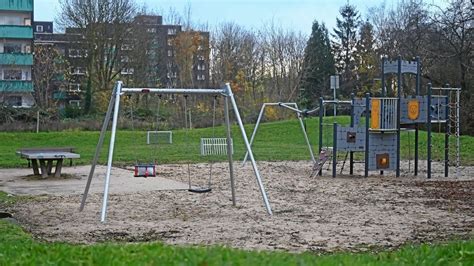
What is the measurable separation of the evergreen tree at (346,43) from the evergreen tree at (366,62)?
5.70 feet

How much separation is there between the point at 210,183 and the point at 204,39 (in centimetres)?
2986

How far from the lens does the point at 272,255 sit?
5059 millimetres

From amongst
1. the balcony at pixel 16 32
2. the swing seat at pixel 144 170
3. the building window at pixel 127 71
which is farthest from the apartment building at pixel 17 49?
the swing seat at pixel 144 170

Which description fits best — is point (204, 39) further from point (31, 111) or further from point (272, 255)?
point (272, 255)

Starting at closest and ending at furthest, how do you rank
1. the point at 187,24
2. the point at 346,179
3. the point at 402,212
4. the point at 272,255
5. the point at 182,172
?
the point at 272,255, the point at 402,212, the point at 346,179, the point at 182,172, the point at 187,24

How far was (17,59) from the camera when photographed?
4325 cm

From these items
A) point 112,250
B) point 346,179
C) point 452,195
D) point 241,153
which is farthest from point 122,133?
point 112,250

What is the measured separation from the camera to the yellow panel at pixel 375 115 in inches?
654

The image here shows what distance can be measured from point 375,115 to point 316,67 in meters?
35.1

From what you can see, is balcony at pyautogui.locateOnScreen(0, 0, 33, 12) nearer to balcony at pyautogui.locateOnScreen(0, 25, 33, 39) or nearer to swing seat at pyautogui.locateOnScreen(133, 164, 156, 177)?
balcony at pyautogui.locateOnScreen(0, 25, 33, 39)

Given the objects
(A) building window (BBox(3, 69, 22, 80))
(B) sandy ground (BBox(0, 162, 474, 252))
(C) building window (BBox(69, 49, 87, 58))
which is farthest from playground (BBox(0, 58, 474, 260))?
(A) building window (BBox(3, 69, 22, 80))

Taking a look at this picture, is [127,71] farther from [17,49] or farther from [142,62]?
[17,49]

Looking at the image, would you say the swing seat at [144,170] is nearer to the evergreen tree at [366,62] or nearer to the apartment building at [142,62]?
the apartment building at [142,62]

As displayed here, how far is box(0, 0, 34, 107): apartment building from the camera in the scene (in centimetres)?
4228
